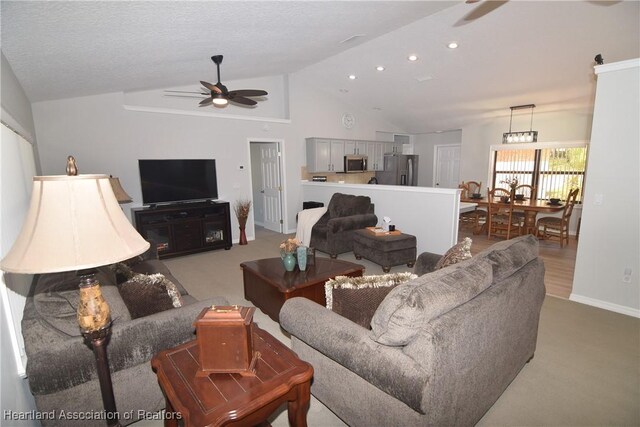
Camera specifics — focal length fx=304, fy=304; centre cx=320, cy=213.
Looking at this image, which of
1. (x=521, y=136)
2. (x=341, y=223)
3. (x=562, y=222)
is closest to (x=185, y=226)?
(x=341, y=223)

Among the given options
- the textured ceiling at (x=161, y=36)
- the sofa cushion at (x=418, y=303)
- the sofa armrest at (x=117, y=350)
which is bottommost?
the sofa armrest at (x=117, y=350)

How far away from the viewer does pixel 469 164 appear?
7.76 meters

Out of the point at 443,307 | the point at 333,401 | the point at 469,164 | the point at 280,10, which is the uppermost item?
the point at 280,10

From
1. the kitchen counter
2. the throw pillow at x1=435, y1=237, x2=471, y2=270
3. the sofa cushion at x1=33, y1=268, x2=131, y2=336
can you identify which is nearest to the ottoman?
the kitchen counter

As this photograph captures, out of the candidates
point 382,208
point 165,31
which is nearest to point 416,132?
point 382,208

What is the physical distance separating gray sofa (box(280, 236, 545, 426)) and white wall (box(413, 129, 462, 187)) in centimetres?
753

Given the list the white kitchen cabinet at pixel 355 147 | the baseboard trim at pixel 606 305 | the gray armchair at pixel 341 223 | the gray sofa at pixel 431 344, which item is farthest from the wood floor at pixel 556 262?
the white kitchen cabinet at pixel 355 147

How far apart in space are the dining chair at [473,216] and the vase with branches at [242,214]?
15.5 feet

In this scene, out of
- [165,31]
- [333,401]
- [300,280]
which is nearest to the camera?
[333,401]

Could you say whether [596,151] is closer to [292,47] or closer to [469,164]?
[292,47]

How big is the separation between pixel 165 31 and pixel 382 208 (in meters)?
4.14

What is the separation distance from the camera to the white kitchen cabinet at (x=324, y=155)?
22.5ft

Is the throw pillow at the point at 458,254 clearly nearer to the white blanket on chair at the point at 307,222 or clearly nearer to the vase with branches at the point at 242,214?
the white blanket on chair at the point at 307,222

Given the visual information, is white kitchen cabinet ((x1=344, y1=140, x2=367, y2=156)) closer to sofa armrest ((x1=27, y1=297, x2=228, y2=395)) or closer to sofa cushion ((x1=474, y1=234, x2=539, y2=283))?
sofa cushion ((x1=474, y1=234, x2=539, y2=283))
